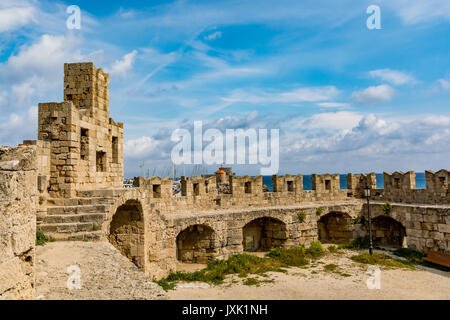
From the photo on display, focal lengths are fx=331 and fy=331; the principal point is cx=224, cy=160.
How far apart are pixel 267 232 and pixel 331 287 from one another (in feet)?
21.6

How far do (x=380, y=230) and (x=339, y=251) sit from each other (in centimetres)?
381

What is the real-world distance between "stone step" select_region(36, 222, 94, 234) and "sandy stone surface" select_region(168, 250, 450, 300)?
3631 millimetres

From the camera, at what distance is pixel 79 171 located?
379 inches

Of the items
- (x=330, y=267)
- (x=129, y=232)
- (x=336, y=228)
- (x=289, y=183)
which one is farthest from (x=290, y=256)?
(x=129, y=232)

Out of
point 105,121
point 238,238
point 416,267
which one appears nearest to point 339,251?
point 416,267

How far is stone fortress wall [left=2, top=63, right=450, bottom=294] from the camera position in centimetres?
902

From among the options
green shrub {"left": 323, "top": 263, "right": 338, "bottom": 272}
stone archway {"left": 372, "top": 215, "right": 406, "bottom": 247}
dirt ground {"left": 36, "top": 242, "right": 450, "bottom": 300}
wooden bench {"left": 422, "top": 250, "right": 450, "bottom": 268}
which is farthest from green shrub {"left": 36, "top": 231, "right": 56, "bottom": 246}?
stone archway {"left": 372, "top": 215, "right": 406, "bottom": 247}

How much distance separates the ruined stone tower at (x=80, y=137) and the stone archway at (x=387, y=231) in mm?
14182

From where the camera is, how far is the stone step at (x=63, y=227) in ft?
25.0

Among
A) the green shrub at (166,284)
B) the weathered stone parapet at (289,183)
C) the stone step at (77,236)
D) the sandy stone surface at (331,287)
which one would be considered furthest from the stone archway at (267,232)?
the stone step at (77,236)

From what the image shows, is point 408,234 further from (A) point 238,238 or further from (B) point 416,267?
(A) point 238,238

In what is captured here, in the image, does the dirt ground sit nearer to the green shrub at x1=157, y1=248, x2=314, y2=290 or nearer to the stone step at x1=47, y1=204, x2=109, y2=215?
the green shrub at x1=157, y1=248, x2=314, y2=290

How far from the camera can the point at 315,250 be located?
16.0 metres
